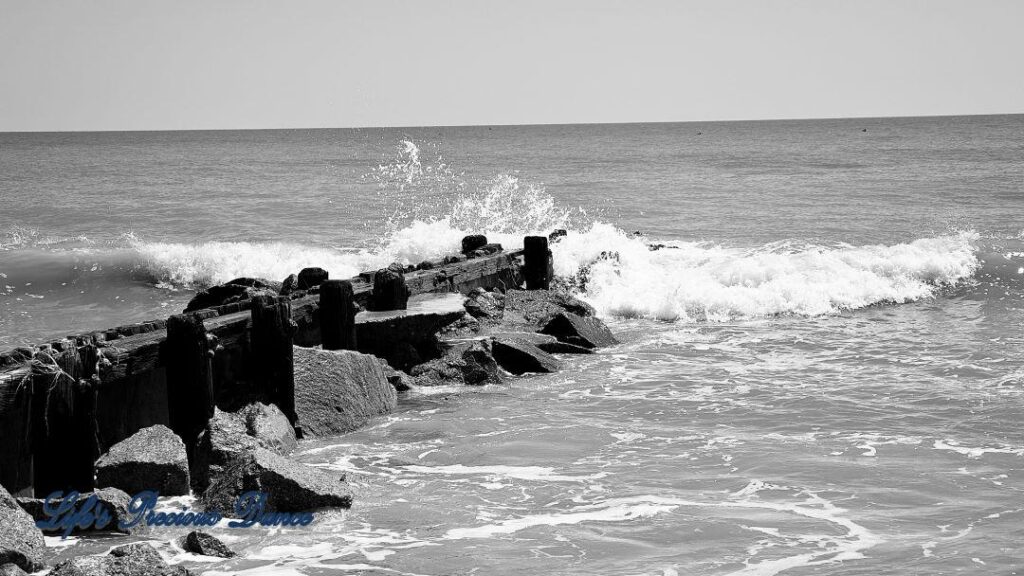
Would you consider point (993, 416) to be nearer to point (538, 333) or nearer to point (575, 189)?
point (538, 333)

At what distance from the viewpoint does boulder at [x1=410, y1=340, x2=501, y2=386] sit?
1041 cm

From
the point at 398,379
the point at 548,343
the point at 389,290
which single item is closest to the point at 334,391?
the point at 398,379

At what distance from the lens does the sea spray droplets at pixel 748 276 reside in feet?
52.1

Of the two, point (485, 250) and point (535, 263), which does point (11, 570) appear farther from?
point (535, 263)

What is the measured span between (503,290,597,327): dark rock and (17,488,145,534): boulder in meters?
7.10

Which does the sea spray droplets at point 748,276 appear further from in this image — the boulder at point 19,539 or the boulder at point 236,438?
the boulder at point 19,539

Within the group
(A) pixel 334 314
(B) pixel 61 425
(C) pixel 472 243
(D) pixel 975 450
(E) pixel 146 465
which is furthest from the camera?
(C) pixel 472 243

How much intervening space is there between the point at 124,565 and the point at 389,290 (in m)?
6.26

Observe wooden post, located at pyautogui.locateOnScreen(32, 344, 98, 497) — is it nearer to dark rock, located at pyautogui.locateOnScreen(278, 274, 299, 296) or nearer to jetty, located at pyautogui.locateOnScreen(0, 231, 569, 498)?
jetty, located at pyautogui.locateOnScreen(0, 231, 569, 498)

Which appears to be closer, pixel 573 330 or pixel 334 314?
pixel 334 314

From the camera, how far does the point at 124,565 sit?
4.79 m

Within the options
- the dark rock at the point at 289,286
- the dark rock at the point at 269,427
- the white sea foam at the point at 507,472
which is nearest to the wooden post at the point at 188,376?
the dark rock at the point at 269,427

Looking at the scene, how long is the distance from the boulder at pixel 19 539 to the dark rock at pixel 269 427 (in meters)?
2.11

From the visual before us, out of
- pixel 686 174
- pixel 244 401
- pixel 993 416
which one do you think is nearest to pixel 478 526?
pixel 244 401
